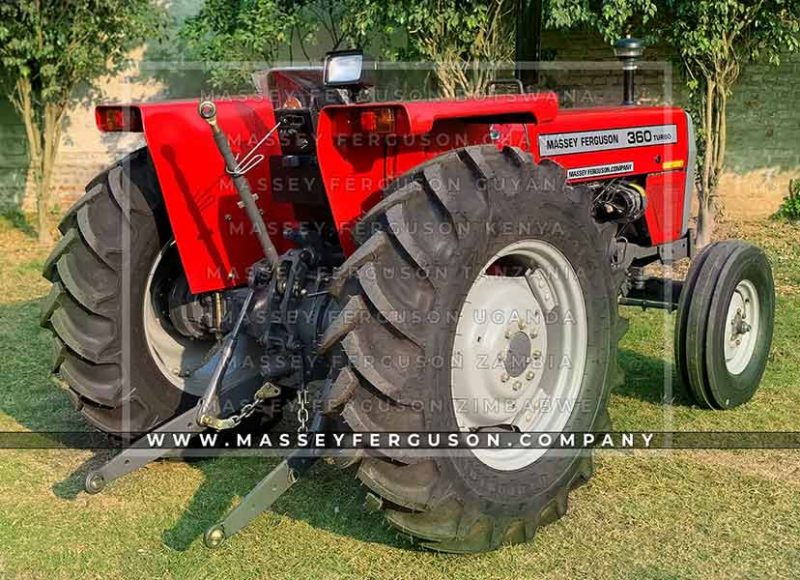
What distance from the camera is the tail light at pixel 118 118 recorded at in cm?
312

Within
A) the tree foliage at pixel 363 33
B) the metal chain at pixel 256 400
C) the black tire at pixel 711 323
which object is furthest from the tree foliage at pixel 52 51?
the black tire at pixel 711 323

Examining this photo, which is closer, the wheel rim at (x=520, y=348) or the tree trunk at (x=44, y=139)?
the wheel rim at (x=520, y=348)

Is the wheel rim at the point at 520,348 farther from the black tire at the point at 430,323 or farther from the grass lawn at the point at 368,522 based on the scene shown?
the grass lawn at the point at 368,522

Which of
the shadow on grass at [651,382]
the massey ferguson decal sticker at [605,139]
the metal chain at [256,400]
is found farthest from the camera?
the shadow on grass at [651,382]

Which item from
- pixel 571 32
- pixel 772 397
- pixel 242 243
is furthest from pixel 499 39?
pixel 242 243

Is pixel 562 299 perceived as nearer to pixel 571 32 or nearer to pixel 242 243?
pixel 242 243

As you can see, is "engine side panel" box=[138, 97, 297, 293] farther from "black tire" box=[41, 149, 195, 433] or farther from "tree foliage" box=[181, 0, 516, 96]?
"tree foliage" box=[181, 0, 516, 96]

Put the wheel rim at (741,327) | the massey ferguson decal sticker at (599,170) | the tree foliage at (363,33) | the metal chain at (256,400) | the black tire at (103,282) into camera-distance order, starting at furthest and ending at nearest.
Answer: the tree foliage at (363,33), the wheel rim at (741,327), the massey ferguson decal sticker at (599,170), the black tire at (103,282), the metal chain at (256,400)

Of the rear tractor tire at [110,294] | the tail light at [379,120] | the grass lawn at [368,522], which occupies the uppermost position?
the tail light at [379,120]

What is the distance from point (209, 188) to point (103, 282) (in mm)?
528

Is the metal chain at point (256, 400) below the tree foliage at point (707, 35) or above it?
below

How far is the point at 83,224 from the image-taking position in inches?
129

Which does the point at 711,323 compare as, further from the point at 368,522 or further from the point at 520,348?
the point at 368,522

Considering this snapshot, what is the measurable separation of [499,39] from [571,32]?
1.03 m
